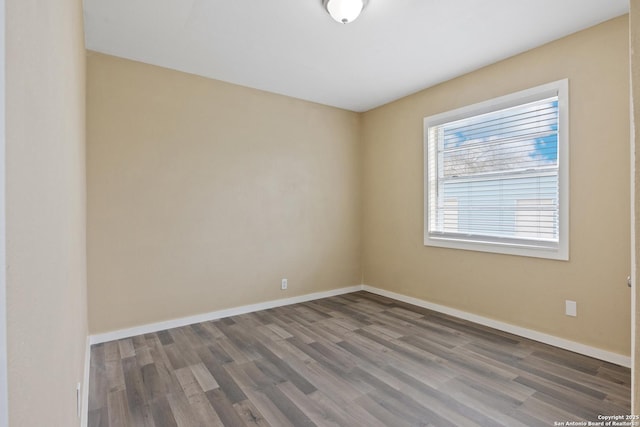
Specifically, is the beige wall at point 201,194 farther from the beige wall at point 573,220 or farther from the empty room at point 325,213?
the beige wall at point 573,220

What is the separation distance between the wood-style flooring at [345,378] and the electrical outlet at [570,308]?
0.32 metres

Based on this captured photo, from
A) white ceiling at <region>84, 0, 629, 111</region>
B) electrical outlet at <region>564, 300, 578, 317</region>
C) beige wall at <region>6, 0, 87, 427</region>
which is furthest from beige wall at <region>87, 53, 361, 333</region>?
electrical outlet at <region>564, 300, 578, 317</region>

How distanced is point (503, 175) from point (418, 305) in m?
1.77

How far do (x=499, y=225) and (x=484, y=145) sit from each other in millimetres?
827

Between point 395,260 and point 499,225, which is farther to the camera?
point 395,260

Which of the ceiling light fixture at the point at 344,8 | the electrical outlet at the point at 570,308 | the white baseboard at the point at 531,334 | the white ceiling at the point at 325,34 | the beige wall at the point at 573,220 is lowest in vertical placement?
the white baseboard at the point at 531,334

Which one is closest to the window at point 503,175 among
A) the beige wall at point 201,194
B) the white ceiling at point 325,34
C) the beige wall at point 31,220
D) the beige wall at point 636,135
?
the white ceiling at point 325,34

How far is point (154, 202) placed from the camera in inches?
121

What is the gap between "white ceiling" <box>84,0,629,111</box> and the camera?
225 centimetres

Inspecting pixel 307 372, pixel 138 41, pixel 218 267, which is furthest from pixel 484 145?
pixel 138 41

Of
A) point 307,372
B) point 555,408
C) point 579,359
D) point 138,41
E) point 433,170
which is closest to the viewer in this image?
point 555,408

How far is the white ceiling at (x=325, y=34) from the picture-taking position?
88.4 inches

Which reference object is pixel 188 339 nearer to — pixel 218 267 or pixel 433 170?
pixel 218 267

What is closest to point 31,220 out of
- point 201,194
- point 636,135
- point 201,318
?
point 636,135
